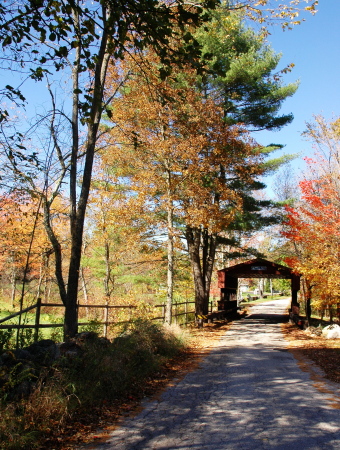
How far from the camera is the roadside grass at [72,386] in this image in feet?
14.3

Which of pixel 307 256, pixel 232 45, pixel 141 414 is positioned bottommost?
pixel 141 414

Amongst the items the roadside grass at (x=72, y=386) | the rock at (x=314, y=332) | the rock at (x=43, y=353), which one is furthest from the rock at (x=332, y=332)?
the rock at (x=43, y=353)

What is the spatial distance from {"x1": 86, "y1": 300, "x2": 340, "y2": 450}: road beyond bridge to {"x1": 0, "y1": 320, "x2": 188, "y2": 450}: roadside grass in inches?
25.3

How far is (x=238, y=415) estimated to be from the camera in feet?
17.9

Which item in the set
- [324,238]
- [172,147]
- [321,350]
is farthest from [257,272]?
[172,147]

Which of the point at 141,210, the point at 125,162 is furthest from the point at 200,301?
the point at 125,162

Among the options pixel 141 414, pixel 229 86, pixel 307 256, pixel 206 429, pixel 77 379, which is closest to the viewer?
pixel 206 429

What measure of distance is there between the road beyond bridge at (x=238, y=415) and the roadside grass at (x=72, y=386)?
64 cm

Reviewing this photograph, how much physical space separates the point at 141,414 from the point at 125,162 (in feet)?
34.3

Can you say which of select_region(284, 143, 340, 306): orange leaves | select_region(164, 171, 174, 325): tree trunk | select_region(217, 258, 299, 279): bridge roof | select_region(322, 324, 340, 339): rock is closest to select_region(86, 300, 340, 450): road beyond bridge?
select_region(164, 171, 174, 325): tree trunk

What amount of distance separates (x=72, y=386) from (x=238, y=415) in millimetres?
2309

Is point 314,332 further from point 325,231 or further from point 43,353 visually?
point 43,353

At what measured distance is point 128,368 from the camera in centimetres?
734

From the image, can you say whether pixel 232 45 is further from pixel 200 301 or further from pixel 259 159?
pixel 200 301
